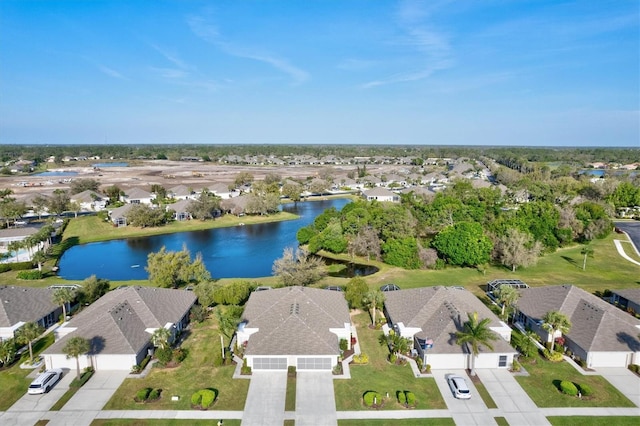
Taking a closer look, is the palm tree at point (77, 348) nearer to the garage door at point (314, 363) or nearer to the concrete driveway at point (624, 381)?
Answer: the garage door at point (314, 363)

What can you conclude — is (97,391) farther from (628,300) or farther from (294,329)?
(628,300)

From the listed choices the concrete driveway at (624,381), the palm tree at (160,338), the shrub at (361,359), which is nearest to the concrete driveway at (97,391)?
the palm tree at (160,338)

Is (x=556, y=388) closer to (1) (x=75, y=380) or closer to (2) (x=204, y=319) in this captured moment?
(2) (x=204, y=319)

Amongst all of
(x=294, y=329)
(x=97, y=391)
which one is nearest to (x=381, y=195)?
(x=294, y=329)

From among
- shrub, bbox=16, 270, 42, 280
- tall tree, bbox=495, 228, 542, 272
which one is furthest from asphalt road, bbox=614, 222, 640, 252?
shrub, bbox=16, 270, 42, 280

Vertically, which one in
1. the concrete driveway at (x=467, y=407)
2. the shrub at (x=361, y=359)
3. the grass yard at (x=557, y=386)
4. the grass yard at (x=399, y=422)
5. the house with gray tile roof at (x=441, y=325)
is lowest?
the grass yard at (x=399, y=422)

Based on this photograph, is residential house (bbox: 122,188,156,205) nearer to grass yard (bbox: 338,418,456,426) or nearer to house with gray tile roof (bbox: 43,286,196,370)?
house with gray tile roof (bbox: 43,286,196,370)
